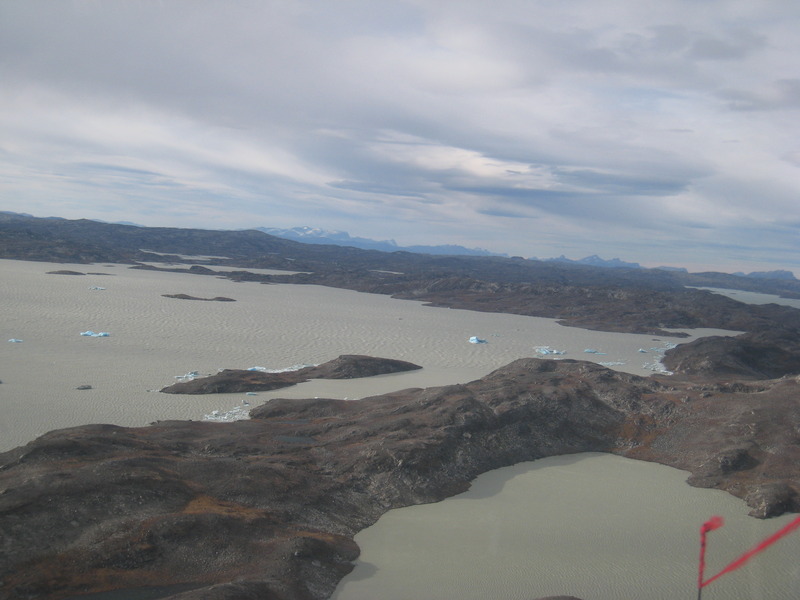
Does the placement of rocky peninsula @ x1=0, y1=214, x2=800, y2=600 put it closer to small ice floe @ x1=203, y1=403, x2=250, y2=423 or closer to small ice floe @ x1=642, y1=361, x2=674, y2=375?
small ice floe @ x1=203, y1=403, x2=250, y2=423

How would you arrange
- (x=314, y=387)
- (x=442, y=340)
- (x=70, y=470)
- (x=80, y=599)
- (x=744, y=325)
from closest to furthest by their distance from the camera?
(x=80, y=599) < (x=70, y=470) < (x=314, y=387) < (x=442, y=340) < (x=744, y=325)

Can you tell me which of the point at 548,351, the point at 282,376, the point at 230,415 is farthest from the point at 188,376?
the point at 548,351

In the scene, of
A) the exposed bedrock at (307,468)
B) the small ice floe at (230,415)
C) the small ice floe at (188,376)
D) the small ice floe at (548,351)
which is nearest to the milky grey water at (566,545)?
the exposed bedrock at (307,468)

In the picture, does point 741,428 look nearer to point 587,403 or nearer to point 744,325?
point 587,403

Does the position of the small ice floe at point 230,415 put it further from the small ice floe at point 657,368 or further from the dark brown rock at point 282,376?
the small ice floe at point 657,368

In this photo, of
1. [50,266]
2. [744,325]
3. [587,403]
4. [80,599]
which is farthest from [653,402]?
[50,266]

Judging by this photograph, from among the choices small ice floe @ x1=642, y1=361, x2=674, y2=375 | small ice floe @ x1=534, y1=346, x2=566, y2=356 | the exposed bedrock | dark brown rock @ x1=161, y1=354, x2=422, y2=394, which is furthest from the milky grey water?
small ice floe @ x1=534, y1=346, x2=566, y2=356

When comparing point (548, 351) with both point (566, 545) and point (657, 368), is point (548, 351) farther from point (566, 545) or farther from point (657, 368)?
point (566, 545)
